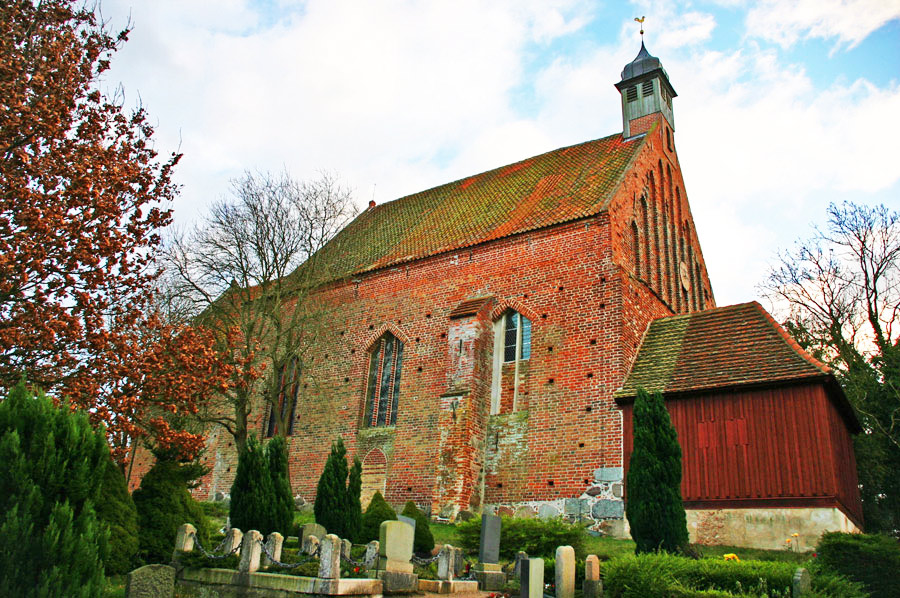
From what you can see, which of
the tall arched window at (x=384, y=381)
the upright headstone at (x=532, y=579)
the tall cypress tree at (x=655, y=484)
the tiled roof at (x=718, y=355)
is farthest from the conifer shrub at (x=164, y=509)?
the tiled roof at (x=718, y=355)

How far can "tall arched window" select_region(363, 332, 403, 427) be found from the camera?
63.2 feet

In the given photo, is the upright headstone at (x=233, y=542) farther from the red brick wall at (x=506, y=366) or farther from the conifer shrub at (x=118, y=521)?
the red brick wall at (x=506, y=366)

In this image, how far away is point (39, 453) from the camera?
648 cm

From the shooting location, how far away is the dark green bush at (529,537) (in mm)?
12195

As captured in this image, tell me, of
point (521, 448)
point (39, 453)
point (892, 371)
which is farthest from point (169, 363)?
point (892, 371)

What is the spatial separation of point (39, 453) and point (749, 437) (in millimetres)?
12201

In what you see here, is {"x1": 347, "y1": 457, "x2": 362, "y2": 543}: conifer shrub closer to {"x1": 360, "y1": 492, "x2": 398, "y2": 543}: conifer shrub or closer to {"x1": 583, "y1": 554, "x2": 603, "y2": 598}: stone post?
{"x1": 360, "y1": 492, "x2": 398, "y2": 543}: conifer shrub

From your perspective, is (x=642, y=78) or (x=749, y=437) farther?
(x=642, y=78)

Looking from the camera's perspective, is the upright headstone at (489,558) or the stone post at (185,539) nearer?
the stone post at (185,539)

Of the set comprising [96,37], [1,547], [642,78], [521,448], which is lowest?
[1,547]

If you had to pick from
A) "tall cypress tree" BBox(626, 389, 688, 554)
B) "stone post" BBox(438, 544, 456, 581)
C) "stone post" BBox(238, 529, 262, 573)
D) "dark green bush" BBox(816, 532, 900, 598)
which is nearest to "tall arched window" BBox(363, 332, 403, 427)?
"stone post" BBox(438, 544, 456, 581)

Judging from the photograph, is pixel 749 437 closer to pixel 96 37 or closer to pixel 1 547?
pixel 1 547

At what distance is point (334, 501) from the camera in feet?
42.1

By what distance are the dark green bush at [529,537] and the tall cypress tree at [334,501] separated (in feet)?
7.35
